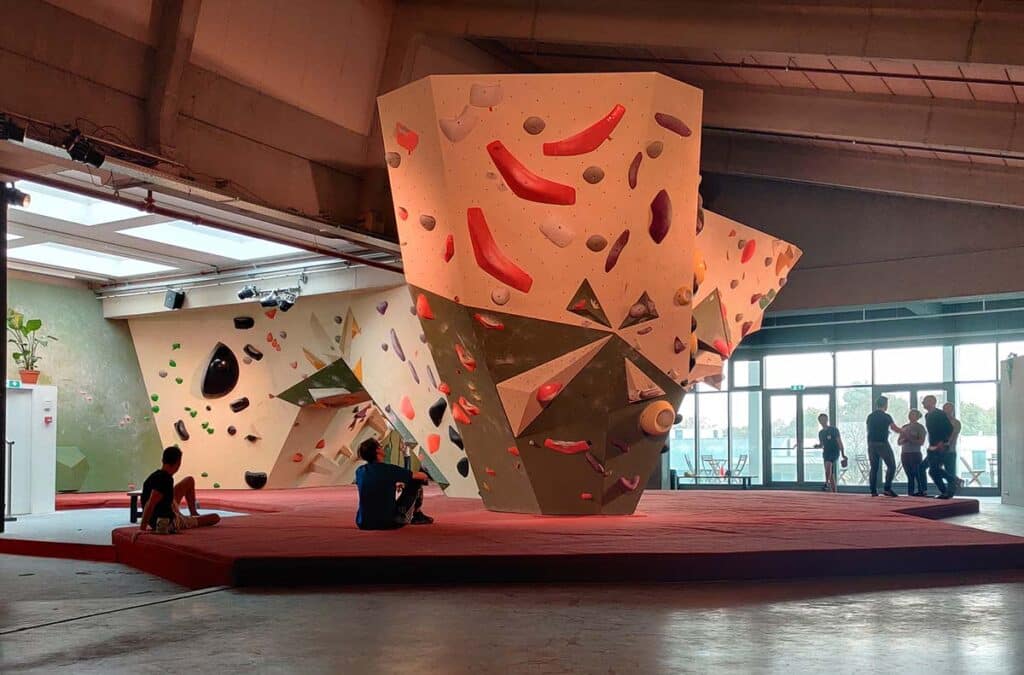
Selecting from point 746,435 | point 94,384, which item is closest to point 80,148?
point 94,384

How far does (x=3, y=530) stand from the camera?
9.80 metres

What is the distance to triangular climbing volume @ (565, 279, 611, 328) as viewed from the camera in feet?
28.2

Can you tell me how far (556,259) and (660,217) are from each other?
98 cm

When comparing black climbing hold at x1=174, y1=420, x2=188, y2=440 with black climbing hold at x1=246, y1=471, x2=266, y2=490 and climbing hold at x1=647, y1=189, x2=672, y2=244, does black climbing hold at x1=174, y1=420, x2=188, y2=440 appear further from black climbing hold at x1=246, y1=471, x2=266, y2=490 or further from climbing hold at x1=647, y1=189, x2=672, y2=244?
climbing hold at x1=647, y1=189, x2=672, y2=244

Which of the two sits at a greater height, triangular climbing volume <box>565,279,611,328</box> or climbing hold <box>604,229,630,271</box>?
climbing hold <box>604,229,630,271</box>

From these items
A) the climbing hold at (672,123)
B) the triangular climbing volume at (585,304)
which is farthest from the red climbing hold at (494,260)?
the climbing hold at (672,123)

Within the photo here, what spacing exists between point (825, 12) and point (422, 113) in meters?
4.14

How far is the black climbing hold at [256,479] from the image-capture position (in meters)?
18.0

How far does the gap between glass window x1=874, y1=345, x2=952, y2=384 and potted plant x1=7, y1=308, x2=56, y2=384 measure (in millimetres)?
15885

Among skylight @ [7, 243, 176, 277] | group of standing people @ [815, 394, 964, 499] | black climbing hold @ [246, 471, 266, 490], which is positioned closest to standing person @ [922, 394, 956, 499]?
group of standing people @ [815, 394, 964, 499]

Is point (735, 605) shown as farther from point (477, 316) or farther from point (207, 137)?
point (207, 137)

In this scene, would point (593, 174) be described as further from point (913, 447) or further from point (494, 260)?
point (913, 447)

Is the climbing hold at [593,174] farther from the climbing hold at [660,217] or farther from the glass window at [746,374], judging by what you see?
the glass window at [746,374]

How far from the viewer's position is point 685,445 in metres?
24.1
